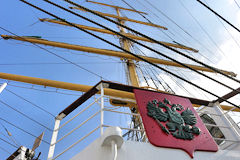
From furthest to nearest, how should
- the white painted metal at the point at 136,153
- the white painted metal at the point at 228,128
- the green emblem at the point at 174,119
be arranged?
the white painted metal at the point at 228,128 < the green emblem at the point at 174,119 < the white painted metal at the point at 136,153

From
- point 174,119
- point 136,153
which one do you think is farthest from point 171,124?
point 136,153

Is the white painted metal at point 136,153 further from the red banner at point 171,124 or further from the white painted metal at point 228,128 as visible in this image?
the white painted metal at point 228,128

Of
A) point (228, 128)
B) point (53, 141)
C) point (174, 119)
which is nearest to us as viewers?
point (53, 141)

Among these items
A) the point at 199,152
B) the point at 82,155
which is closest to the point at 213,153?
the point at 199,152

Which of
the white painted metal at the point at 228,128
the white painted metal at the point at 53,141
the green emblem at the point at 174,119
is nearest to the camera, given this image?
the white painted metal at the point at 53,141

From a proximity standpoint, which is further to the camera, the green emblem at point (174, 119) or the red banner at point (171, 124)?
the green emblem at point (174, 119)

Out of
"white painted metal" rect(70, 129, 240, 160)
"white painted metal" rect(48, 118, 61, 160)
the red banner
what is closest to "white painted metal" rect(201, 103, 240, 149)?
the red banner

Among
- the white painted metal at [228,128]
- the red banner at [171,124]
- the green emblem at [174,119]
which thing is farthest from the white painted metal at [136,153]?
the white painted metal at [228,128]

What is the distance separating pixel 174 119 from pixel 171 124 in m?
0.11

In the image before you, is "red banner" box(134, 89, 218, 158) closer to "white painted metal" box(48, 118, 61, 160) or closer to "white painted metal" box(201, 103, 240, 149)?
"white painted metal" box(201, 103, 240, 149)

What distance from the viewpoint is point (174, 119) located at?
187cm

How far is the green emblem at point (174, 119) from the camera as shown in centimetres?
174

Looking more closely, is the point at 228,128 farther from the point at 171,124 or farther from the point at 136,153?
the point at 136,153

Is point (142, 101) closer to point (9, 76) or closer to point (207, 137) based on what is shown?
point (207, 137)
